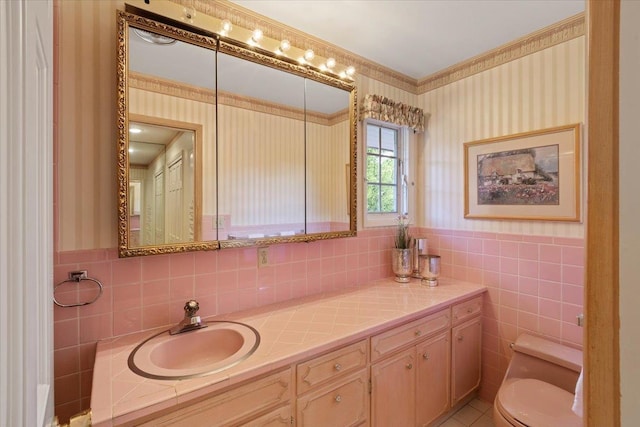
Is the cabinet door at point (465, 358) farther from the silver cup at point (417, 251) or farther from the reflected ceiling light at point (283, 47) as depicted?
the reflected ceiling light at point (283, 47)

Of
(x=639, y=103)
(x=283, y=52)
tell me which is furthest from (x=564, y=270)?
(x=283, y=52)

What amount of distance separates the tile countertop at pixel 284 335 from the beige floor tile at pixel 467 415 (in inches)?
32.4

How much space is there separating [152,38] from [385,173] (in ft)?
5.67

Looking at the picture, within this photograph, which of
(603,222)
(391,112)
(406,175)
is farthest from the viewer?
(406,175)

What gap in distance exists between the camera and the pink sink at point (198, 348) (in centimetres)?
112

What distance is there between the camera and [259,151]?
163cm

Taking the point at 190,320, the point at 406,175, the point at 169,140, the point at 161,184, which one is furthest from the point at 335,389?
the point at 406,175

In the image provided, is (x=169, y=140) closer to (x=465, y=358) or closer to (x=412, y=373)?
(x=412, y=373)

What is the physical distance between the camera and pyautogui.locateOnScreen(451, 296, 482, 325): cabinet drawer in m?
1.87

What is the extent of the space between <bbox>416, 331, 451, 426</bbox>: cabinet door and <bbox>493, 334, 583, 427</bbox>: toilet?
0.32 metres

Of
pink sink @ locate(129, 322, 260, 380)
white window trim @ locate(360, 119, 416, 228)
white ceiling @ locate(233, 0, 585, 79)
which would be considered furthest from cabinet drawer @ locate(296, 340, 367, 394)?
white ceiling @ locate(233, 0, 585, 79)

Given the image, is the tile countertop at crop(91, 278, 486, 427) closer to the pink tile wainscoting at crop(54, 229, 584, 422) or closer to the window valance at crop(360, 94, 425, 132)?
the pink tile wainscoting at crop(54, 229, 584, 422)

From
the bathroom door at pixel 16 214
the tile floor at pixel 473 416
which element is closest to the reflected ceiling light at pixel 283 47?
the bathroom door at pixel 16 214

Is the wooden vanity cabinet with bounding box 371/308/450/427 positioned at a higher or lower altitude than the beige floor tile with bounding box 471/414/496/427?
higher
